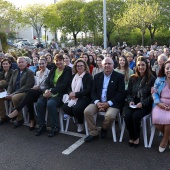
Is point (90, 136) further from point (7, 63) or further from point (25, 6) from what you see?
point (25, 6)

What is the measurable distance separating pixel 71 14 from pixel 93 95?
34.2m

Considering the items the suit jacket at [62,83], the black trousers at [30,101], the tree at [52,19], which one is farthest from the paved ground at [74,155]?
the tree at [52,19]

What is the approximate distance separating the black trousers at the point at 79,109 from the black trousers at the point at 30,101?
0.85 m

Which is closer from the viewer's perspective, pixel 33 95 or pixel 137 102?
pixel 137 102

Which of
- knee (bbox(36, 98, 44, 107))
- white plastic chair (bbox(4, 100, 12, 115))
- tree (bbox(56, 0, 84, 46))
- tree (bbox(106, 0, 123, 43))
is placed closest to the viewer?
knee (bbox(36, 98, 44, 107))

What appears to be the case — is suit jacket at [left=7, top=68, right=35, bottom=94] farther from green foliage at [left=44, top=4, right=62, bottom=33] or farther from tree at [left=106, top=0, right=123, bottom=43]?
tree at [left=106, top=0, right=123, bottom=43]

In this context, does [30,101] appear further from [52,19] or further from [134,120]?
[52,19]

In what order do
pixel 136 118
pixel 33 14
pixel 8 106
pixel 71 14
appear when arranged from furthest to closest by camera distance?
pixel 33 14, pixel 71 14, pixel 8 106, pixel 136 118

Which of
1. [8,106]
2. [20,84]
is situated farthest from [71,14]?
[20,84]

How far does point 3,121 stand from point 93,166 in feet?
10.4

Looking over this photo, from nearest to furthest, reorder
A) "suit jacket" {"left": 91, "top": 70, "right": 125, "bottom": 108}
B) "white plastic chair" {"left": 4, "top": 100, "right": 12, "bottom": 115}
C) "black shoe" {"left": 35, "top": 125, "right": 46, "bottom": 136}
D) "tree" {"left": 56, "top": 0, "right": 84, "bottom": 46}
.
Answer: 1. "suit jacket" {"left": 91, "top": 70, "right": 125, "bottom": 108}
2. "black shoe" {"left": 35, "top": 125, "right": 46, "bottom": 136}
3. "white plastic chair" {"left": 4, "top": 100, "right": 12, "bottom": 115}
4. "tree" {"left": 56, "top": 0, "right": 84, "bottom": 46}

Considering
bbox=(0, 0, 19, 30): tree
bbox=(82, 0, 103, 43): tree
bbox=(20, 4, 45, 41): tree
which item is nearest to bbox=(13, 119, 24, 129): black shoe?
bbox=(0, 0, 19, 30): tree

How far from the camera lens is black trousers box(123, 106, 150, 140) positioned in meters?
4.36

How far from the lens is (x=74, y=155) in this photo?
13.8 feet
